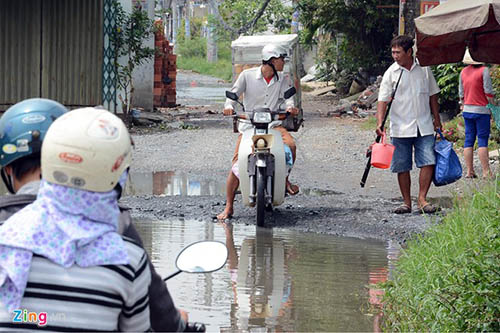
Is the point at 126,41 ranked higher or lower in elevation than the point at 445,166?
lower

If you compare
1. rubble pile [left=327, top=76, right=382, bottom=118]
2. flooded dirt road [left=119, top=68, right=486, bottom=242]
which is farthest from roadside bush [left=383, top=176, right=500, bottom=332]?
rubble pile [left=327, top=76, right=382, bottom=118]

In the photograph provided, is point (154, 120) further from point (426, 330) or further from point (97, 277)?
point (97, 277)

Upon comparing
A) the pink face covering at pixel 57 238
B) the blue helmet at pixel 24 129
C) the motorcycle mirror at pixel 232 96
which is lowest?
the motorcycle mirror at pixel 232 96

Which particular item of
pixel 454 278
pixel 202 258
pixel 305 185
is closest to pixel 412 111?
pixel 305 185

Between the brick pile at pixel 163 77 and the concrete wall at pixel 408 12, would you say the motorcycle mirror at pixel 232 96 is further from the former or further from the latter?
the brick pile at pixel 163 77

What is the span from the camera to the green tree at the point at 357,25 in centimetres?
2462

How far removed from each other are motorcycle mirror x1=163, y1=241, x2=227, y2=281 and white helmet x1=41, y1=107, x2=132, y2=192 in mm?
474

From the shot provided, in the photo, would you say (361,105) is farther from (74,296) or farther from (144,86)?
(74,296)

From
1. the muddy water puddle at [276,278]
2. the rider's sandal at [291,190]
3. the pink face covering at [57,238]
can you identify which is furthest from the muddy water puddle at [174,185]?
the pink face covering at [57,238]

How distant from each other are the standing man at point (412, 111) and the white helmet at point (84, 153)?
270 inches

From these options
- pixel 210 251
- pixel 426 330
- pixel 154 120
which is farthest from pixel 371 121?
pixel 210 251

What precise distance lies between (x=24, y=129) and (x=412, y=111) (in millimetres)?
6783

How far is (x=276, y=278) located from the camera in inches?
273

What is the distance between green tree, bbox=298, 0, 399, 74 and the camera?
80.8ft
